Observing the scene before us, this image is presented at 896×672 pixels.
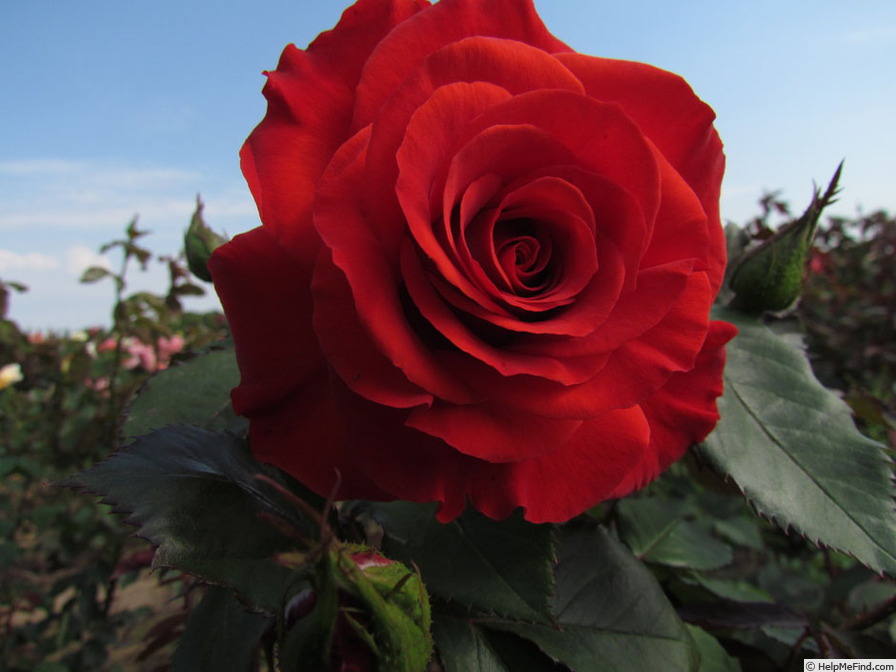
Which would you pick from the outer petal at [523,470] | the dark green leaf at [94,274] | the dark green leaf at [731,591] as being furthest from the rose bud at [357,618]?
the dark green leaf at [94,274]

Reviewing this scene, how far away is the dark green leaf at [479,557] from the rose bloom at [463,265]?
0.07m

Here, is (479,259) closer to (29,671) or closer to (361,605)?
(361,605)

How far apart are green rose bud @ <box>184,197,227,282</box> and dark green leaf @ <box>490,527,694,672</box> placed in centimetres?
42

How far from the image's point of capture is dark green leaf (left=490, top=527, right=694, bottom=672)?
16.9 inches

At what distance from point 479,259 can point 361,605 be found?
0.59 feet

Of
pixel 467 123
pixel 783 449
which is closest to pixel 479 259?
pixel 467 123

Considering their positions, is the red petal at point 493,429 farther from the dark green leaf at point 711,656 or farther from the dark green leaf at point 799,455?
the dark green leaf at point 711,656

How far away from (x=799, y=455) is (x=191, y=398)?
1.64ft

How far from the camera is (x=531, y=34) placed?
377 millimetres

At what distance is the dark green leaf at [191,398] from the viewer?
0.52 metres

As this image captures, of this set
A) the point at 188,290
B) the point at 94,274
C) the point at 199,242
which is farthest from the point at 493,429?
the point at 94,274

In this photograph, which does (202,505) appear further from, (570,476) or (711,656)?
(711,656)

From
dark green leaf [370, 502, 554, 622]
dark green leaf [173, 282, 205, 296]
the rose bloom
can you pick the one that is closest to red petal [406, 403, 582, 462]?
the rose bloom

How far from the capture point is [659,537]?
2.30 feet
